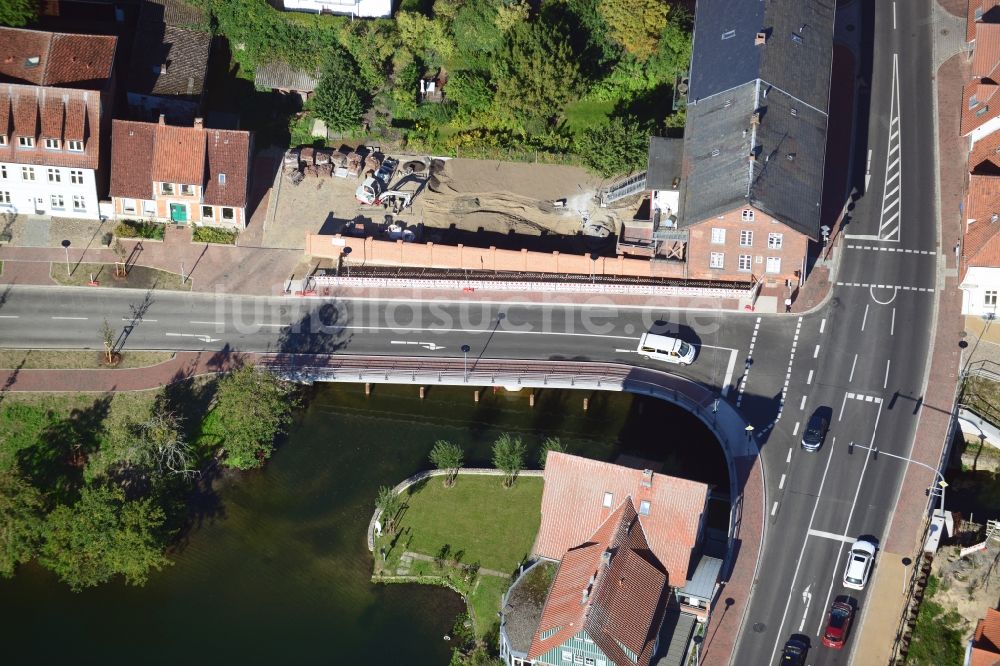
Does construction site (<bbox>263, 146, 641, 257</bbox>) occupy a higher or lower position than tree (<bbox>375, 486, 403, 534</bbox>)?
higher

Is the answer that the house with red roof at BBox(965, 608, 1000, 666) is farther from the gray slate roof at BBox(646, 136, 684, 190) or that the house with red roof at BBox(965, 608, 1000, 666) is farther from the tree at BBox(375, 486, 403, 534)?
the gray slate roof at BBox(646, 136, 684, 190)

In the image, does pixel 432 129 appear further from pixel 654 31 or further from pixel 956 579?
pixel 956 579

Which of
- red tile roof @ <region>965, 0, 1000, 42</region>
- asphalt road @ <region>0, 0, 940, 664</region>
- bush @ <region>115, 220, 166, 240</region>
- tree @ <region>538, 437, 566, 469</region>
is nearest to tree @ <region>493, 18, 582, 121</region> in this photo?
asphalt road @ <region>0, 0, 940, 664</region>

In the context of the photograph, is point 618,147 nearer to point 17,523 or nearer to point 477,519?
point 477,519

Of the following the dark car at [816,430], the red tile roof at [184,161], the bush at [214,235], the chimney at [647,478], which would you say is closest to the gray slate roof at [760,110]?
the dark car at [816,430]

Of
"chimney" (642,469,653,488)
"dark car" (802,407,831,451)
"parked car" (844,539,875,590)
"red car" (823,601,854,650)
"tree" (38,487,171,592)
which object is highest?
"dark car" (802,407,831,451)

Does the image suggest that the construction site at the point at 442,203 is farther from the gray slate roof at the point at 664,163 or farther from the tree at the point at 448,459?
the tree at the point at 448,459

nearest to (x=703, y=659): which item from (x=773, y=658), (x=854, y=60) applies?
(x=773, y=658)
